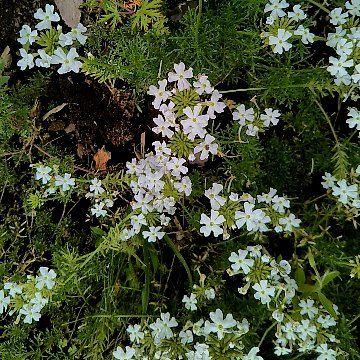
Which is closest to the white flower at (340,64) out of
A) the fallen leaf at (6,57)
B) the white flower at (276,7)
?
the white flower at (276,7)

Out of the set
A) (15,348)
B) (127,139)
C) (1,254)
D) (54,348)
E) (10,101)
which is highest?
(10,101)

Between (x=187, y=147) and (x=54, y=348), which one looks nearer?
(x=187, y=147)

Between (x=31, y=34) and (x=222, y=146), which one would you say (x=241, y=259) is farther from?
(x=31, y=34)

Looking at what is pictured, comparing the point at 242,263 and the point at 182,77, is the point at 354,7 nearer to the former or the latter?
the point at 182,77

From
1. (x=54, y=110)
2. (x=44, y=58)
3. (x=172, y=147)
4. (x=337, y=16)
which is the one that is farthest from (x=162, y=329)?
(x=337, y=16)

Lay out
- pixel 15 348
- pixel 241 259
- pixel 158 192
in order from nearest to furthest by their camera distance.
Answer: pixel 241 259
pixel 158 192
pixel 15 348

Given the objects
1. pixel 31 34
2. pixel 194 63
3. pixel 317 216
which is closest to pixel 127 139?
pixel 194 63

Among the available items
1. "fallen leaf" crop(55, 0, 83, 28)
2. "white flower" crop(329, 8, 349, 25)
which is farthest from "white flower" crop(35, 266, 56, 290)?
"white flower" crop(329, 8, 349, 25)

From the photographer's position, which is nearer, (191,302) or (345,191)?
(345,191)
